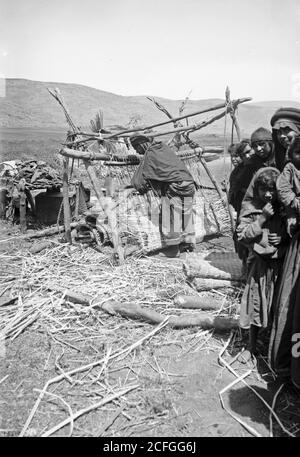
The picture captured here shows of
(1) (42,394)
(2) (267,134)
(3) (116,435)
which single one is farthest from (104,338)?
(2) (267,134)

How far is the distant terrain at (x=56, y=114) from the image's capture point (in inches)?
940

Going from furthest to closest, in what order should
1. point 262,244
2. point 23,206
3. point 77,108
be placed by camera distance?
point 77,108, point 23,206, point 262,244

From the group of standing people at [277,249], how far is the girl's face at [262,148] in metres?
0.64

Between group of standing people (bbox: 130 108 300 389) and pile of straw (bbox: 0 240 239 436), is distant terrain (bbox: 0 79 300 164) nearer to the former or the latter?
pile of straw (bbox: 0 240 239 436)

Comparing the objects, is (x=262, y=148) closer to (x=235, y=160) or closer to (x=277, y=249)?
(x=277, y=249)

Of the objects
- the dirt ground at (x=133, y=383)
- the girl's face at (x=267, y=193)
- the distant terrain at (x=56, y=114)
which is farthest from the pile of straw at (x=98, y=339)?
the distant terrain at (x=56, y=114)

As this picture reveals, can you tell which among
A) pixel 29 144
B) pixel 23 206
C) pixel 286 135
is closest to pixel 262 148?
pixel 286 135

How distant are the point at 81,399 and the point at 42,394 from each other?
0.33m

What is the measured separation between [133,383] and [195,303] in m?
1.37

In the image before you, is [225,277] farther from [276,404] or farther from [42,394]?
[42,394]

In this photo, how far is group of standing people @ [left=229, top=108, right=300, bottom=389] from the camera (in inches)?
104

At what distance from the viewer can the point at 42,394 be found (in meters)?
2.95

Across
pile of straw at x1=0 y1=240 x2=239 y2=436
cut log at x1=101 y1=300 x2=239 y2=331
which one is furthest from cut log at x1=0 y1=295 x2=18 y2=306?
cut log at x1=101 y1=300 x2=239 y2=331

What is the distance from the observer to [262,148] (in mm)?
3746
